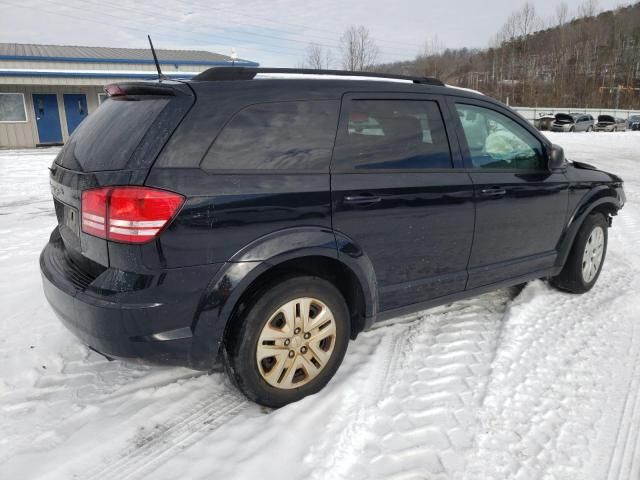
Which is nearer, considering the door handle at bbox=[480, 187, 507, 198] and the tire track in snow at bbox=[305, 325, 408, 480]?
the tire track in snow at bbox=[305, 325, 408, 480]

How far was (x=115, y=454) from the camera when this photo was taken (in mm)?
2395

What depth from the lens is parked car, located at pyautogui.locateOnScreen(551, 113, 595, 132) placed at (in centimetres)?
3183

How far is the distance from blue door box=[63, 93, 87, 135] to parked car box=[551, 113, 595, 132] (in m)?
28.4

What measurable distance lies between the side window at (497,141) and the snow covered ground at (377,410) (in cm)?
122

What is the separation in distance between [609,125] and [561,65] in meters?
40.8

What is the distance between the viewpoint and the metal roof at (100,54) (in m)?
20.1

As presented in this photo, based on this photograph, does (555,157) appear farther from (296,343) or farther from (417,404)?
(296,343)

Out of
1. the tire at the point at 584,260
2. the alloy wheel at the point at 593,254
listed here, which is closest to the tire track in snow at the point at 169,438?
the tire at the point at 584,260

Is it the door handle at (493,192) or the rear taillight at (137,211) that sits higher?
the rear taillight at (137,211)

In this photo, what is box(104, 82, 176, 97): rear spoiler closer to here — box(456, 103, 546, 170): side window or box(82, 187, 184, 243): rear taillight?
box(82, 187, 184, 243): rear taillight

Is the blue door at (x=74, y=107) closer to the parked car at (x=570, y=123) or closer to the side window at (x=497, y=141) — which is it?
the side window at (x=497, y=141)

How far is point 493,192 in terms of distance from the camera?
346 cm

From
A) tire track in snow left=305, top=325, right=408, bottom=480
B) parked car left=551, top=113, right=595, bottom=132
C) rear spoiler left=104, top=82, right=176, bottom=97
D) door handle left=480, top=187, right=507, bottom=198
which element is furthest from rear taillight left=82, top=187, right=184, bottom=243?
parked car left=551, top=113, right=595, bottom=132

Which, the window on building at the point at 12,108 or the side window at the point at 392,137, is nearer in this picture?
the side window at the point at 392,137
